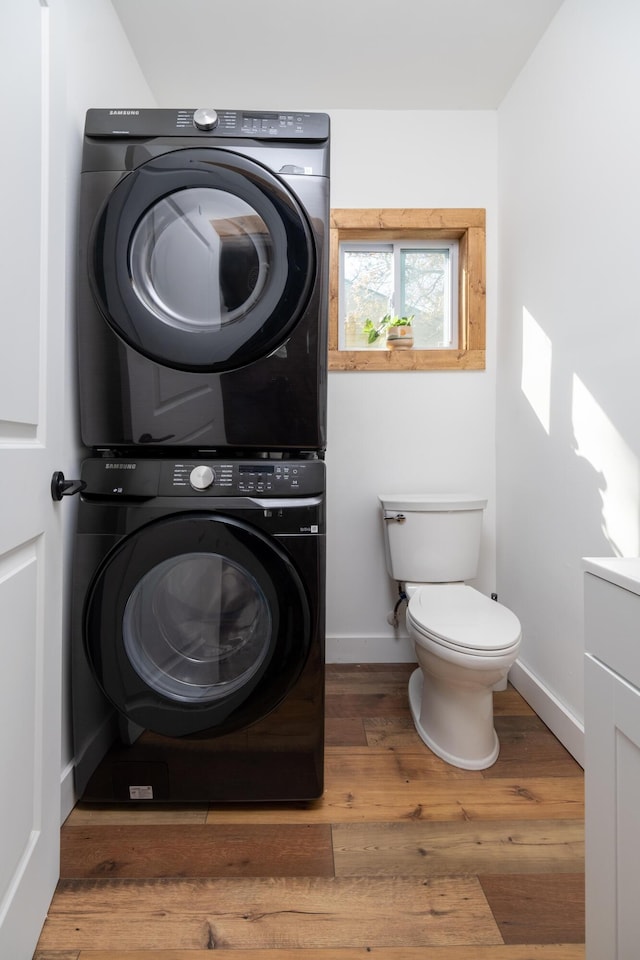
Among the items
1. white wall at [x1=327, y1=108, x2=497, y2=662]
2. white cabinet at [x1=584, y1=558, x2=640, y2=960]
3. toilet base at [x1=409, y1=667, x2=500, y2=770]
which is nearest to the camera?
white cabinet at [x1=584, y1=558, x2=640, y2=960]

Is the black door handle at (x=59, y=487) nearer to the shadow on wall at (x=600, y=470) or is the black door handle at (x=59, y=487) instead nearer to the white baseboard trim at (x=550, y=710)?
the shadow on wall at (x=600, y=470)

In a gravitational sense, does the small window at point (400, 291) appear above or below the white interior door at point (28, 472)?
above

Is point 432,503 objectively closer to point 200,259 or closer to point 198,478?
point 198,478

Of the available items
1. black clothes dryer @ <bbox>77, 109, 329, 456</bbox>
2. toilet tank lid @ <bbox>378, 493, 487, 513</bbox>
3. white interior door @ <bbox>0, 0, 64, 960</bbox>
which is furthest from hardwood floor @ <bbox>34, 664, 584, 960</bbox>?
black clothes dryer @ <bbox>77, 109, 329, 456</bbox>

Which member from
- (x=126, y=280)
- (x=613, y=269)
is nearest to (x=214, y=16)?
(x=126, y=280)

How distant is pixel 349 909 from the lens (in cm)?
105

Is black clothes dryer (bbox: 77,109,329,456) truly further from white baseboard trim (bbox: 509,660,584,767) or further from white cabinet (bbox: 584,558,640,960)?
white baseboard trim (bbox: 509,660,584,767)

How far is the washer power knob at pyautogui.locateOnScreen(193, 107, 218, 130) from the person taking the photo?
1.27 meters

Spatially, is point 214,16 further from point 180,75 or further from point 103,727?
point 103,727

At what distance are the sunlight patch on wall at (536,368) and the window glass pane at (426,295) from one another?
447 mm

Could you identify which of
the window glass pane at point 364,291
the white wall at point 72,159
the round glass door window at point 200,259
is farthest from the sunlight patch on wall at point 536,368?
the white wall at point 72,159

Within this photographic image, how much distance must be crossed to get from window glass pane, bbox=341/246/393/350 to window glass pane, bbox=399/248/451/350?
0.07 m

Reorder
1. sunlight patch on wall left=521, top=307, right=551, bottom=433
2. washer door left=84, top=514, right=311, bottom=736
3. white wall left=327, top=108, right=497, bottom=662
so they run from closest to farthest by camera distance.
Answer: washer door left=84, top=514, right=311, bottom=736 < sunlight patch on wall left=521, top=307, right=551, bottom=433 < white wall left=327, top=108, right=497, bottom=662

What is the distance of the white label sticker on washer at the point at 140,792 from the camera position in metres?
1.30
